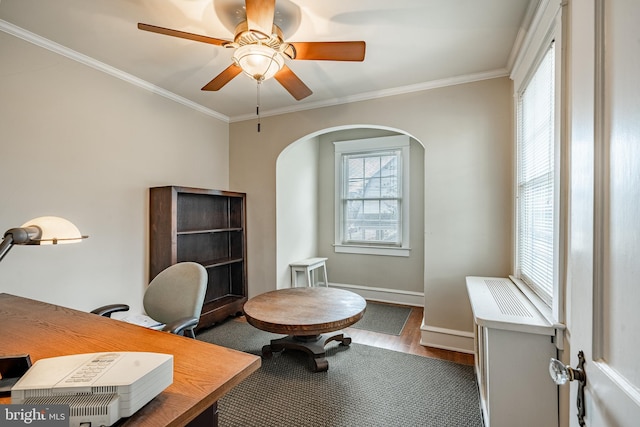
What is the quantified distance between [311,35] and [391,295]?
3414 mm

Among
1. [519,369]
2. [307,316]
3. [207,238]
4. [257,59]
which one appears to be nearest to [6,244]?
[257,59]

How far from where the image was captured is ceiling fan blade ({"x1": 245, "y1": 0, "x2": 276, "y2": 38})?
1.45m

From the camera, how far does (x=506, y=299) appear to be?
6.26 ft

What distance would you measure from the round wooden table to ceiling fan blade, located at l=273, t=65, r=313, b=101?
1.73 meters

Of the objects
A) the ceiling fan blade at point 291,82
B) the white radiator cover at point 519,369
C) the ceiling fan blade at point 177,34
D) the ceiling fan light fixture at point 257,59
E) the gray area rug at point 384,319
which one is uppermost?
the ceiling fan blade at point 177,34

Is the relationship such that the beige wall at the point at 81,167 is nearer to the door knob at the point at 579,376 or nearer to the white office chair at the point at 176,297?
the white office chair at the point at 176,297

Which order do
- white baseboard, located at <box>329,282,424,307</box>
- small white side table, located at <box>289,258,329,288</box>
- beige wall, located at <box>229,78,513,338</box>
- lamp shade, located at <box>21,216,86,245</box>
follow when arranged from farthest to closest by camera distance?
white baseboard, located at <box>329,282,424,307</box>, small white side table, located at <box>289,258,329,288</box>, beige wall, located at <box>229,78,513,338</box>, lamp shade, located at <box>21,216,86,245</box>

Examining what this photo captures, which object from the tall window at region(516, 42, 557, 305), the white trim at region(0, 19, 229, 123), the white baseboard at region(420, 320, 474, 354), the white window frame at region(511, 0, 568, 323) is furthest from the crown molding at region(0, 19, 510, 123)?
the white baseboard at region(420, 320, 474, 354)

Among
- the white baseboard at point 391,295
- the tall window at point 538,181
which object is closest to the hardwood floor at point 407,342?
the white baseboard at point 391,295

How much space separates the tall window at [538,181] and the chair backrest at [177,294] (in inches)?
80.7

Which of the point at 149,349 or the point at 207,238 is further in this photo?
the point at 207,238

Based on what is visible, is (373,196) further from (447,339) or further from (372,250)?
(447,339)

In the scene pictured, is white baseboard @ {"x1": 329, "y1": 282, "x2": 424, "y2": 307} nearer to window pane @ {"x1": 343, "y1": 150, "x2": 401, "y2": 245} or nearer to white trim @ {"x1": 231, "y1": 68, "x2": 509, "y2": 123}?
window pane @ {"x1": 343, "y1": 150, "x2": 401, "y2": 245}

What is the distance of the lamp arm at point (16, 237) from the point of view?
1037 millimetres
